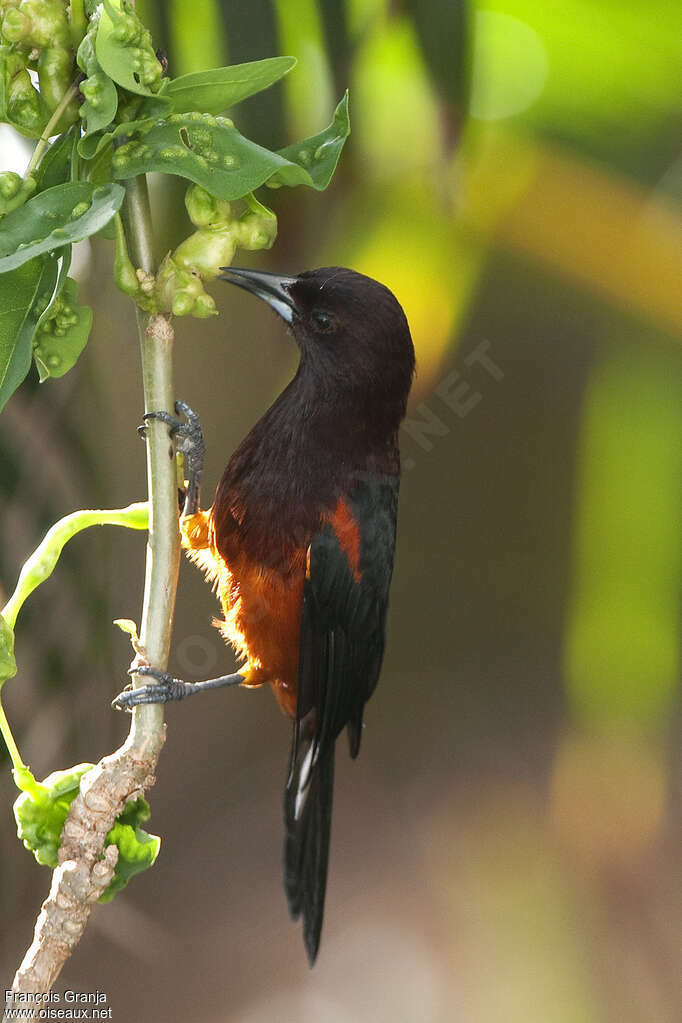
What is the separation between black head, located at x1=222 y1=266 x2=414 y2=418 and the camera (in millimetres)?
842

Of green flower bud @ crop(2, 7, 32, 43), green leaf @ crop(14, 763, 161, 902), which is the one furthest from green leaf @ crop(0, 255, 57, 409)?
green leaf @ crop(14, 763, 161, 902)

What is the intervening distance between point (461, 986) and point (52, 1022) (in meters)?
0.93

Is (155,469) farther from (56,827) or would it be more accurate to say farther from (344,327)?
(344,327)

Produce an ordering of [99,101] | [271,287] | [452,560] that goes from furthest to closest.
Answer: [452,560] → [271,287] → [99,101]

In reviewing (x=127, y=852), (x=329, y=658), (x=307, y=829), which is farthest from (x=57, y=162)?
(x=307, y=829)

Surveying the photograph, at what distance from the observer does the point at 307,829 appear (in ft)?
3.25

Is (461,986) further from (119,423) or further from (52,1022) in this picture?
(119,423)

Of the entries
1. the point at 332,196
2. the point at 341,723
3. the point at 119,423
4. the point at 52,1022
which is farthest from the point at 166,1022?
the point at 332,196

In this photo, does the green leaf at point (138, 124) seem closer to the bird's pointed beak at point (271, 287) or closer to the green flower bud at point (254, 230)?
the green flower bud at point (254, 230)

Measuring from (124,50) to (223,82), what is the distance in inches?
2.4

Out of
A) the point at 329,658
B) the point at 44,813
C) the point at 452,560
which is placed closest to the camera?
the point at 44,813

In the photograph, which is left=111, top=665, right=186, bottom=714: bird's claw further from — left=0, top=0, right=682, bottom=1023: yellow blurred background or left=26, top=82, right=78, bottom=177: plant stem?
left=0, top=0, right=682, bottom=1023: yellow blurred background

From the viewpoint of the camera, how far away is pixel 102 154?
0.53m

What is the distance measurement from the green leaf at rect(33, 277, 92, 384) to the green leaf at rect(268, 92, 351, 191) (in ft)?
0.47
